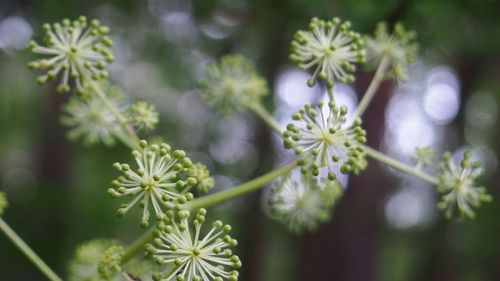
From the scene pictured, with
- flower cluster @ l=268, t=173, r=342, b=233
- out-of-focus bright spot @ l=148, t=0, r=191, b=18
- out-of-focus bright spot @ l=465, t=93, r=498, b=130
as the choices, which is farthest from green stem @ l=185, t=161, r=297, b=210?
out-of-focus bright spot @ l=465, t=93, r=498, b=130

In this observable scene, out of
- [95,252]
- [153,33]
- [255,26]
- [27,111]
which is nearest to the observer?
[95,252]

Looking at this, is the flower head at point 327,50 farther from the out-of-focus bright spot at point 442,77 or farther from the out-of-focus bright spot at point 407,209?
the out-of-focus bright spot at point 407,209

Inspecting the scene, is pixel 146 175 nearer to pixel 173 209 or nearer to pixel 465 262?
pixel 173 209

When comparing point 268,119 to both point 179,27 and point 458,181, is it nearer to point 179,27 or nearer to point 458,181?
point 458,181

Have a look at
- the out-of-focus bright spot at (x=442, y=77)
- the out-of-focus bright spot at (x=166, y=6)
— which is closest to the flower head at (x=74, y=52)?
the out-of-focus bright spot at (x=166, y=6)

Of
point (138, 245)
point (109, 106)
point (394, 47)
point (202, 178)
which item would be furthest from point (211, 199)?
point (394, 47)

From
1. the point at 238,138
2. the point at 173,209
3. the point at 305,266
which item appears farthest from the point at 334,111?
the point at 238,138
